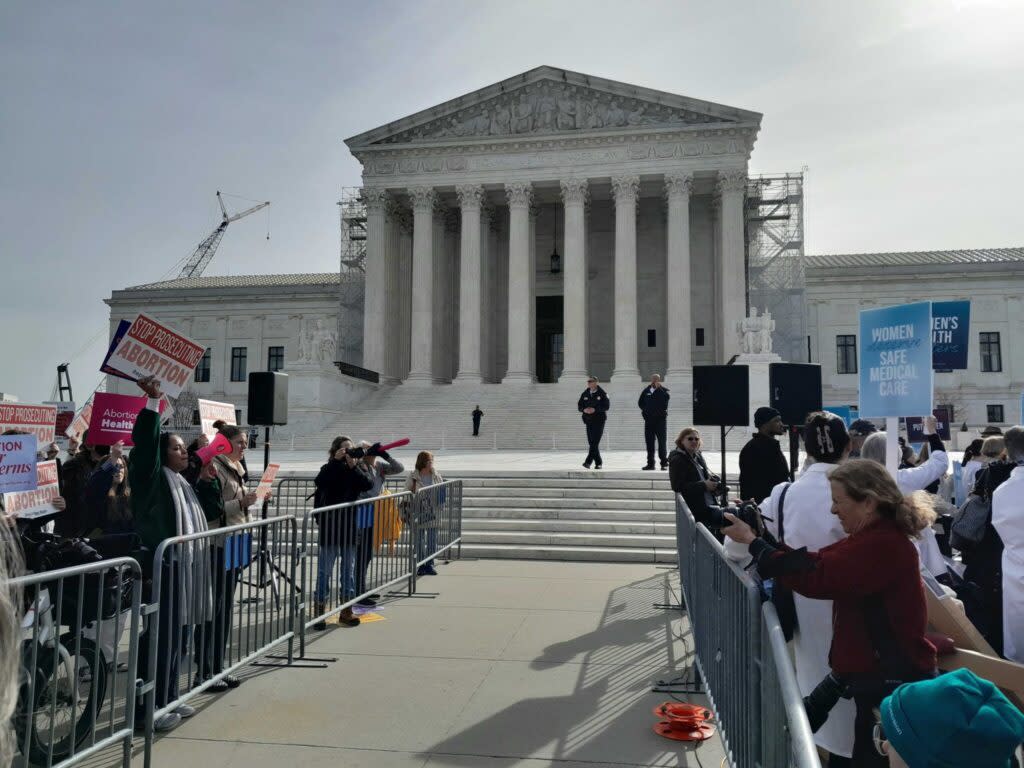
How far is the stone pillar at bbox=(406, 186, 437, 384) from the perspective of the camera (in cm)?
3834

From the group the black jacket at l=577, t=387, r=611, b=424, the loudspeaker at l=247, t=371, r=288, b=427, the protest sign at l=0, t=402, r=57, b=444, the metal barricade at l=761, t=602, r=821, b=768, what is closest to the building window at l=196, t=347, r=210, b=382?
the black jacket at l=577, t=387, r=611, b=424

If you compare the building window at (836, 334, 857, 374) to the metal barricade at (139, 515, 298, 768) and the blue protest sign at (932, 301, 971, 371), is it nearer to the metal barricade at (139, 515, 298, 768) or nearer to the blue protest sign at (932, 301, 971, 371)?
the blue protest sign at (932, 301, 971, 371)

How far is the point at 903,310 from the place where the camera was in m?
6.34

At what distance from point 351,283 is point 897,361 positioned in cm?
4064

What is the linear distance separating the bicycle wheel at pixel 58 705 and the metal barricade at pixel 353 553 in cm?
219

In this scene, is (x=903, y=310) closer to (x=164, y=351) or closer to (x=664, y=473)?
(x=164, y=351)

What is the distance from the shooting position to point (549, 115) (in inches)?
1519

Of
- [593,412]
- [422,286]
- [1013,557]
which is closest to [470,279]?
[422,286]

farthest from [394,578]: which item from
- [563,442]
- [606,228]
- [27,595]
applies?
[606,228]

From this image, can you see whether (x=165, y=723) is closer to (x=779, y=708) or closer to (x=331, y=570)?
(x=331, y=570)

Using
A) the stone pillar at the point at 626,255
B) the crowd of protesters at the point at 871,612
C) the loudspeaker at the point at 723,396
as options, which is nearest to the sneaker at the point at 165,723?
the crowd of protesters at the point at 871,612

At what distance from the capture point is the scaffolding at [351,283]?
4409 centimetres

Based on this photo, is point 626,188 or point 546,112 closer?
point 626,188

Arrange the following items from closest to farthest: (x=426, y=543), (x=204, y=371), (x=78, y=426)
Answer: (x=78, y=426), (x=426, y=543), (x=204, y=371)
